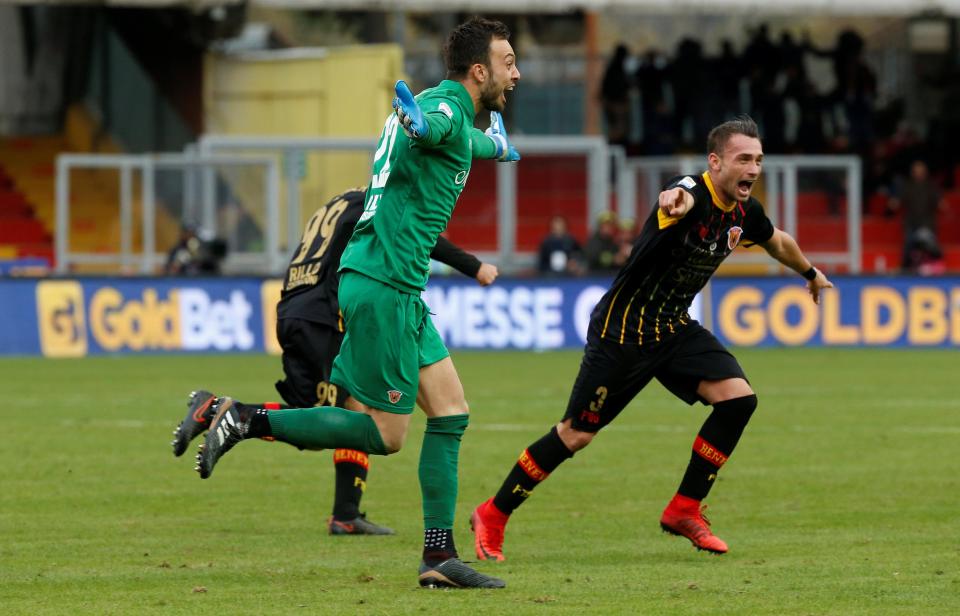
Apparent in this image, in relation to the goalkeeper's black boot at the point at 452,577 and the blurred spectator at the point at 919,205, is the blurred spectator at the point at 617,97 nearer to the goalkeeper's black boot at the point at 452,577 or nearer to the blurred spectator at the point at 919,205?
the blurred spectator at the point at 919,205

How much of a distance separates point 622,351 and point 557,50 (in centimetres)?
2687

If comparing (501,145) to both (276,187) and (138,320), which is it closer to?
(138,320)

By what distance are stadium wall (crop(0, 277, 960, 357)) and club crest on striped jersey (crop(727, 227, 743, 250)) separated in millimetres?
15223

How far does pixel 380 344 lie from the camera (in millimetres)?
7492

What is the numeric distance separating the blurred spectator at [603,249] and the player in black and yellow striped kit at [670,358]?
1734cm

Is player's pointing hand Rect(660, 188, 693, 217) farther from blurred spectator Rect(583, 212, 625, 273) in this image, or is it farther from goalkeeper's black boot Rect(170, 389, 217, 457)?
blurred spectator Rect(583, 212, 625, 273)

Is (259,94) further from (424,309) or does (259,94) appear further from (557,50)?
(424,309)

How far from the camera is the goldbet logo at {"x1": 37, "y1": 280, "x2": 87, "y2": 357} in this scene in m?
23.5

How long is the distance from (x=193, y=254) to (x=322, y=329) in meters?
15.8

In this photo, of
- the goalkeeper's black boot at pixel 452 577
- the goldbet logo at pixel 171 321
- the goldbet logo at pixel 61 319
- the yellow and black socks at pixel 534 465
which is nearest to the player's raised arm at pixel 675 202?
the yellow and black socks at pixel 534 465

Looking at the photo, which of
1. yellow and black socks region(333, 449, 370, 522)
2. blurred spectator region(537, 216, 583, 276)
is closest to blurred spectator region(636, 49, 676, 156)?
blurred spectator region(537, 216, 583, 276)

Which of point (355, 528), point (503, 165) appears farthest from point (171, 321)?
point (355, 528)

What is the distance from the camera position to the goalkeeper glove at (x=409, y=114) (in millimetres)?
7023

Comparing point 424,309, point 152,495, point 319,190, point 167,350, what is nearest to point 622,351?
point 424,309
